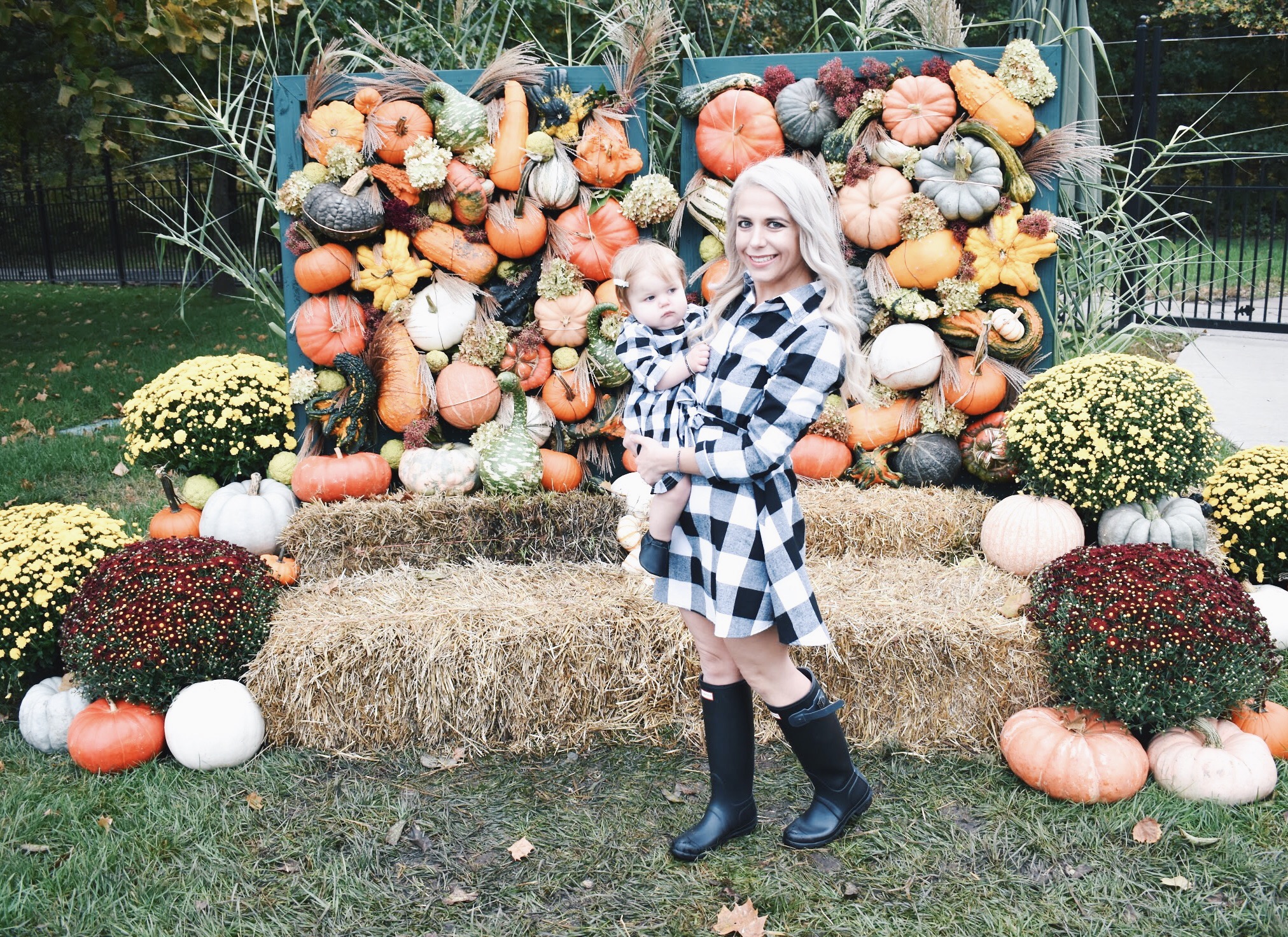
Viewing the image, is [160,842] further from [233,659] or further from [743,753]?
[743,753]

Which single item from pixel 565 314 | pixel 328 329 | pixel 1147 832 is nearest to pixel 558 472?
pixel 565 314

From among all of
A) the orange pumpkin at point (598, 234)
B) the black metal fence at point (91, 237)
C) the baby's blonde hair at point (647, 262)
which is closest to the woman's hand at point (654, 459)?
the baby's blonde hair at point (647, 262)

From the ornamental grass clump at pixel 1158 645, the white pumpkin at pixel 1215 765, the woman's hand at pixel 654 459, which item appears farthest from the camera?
the ornamental grass clump at pixel 1158 645

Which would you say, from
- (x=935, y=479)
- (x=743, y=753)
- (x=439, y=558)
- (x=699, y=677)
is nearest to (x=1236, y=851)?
(x=743, y=753)

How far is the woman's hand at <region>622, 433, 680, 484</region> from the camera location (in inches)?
89.5

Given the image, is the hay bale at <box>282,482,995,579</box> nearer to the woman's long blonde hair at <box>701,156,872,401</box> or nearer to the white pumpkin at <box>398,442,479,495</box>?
the white pumpkin at <box>398,442,479,495</box>

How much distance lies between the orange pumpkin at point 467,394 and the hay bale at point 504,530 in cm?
43

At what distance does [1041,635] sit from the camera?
3104 mm

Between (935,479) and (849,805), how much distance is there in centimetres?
183

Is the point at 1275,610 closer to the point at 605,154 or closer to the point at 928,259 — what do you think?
the point at 928,259

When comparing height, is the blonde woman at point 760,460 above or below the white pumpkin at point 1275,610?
above

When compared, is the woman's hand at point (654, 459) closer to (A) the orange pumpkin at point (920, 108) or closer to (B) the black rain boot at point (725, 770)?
(B) the black rain boot at point (725, 770)

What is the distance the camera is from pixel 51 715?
321cm

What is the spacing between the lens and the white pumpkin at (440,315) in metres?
4.24
